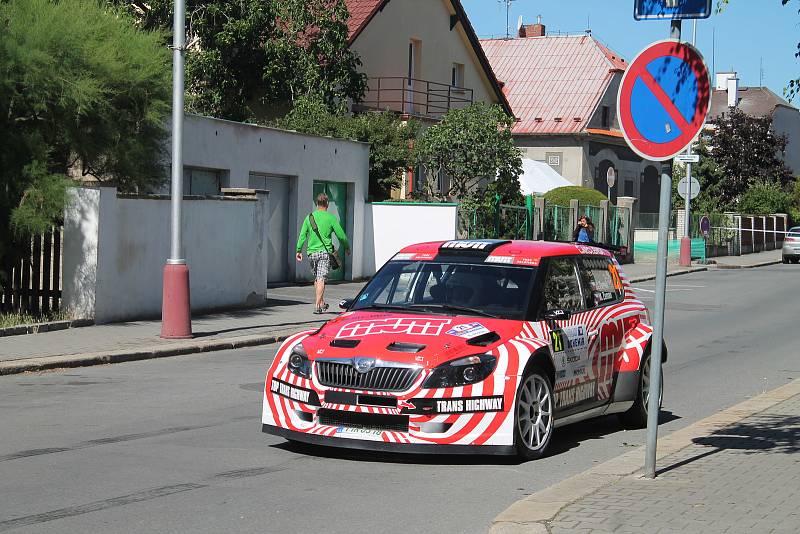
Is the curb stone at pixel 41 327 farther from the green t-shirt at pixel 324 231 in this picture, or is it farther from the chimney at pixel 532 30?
the chimney at pixel 532 30

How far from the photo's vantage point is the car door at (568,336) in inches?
362

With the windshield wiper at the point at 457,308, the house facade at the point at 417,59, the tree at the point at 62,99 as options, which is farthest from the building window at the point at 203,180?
the windshield wiper at the point at 457,308

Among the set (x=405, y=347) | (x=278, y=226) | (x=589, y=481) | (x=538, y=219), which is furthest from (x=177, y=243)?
(x=538, y=219)

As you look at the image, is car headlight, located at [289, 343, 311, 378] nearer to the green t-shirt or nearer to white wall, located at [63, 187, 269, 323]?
white wall, located at [63, 187, 269, 323]

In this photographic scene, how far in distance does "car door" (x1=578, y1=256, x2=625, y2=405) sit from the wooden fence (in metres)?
9.35

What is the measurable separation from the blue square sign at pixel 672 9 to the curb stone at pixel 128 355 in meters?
8.33

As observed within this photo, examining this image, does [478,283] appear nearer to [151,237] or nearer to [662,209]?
[662,209]

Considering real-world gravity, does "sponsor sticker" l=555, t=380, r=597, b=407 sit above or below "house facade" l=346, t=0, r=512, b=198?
below

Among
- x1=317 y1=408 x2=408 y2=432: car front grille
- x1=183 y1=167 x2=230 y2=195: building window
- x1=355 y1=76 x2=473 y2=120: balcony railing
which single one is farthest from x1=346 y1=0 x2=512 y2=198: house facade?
x1=317 y1=408 x2=408 y2=432: car front grille

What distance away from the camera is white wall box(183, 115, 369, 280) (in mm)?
23547

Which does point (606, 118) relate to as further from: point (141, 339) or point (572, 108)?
point (141, 339)

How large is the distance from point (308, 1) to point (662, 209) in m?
26.5

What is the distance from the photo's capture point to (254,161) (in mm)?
25172

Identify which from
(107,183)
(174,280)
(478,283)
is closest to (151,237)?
(107,183)
